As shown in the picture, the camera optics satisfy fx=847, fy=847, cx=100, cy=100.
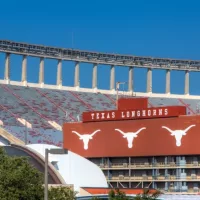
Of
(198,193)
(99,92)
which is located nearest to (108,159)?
(198,193)

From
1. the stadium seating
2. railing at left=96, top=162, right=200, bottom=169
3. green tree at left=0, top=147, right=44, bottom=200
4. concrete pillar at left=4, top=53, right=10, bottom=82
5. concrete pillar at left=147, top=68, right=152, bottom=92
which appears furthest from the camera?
concrete pillar at left=147, top=68, right=152, bottom=92

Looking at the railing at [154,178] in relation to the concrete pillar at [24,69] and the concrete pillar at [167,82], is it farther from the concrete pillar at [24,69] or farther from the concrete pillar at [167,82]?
the concrete pillar at [167,82]

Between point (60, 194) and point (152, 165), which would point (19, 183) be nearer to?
point (60, 194)

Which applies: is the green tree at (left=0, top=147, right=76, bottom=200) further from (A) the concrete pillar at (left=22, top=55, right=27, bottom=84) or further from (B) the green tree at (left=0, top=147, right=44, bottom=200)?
(A) the concrete pillar at (left=22, top=55, right=27, bottom=84)

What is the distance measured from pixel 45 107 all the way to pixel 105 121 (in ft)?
136

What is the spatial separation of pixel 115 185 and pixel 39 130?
29437 mm

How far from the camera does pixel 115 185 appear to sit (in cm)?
9950

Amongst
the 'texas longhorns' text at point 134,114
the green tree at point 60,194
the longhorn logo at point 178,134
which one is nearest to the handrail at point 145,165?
the longhorn logo at point 178,134

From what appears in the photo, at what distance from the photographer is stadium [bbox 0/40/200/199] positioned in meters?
95.6

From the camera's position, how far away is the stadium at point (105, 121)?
95625 millimetres

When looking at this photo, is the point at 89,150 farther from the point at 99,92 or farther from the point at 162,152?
the point at 99,92

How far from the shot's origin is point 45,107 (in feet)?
468

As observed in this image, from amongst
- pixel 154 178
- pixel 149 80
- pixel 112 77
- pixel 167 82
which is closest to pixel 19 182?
pixel 154 178

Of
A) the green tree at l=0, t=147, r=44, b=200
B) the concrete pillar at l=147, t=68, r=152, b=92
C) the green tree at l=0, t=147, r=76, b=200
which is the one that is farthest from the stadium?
the green tree at l=0, t=147, r=44, b=200
